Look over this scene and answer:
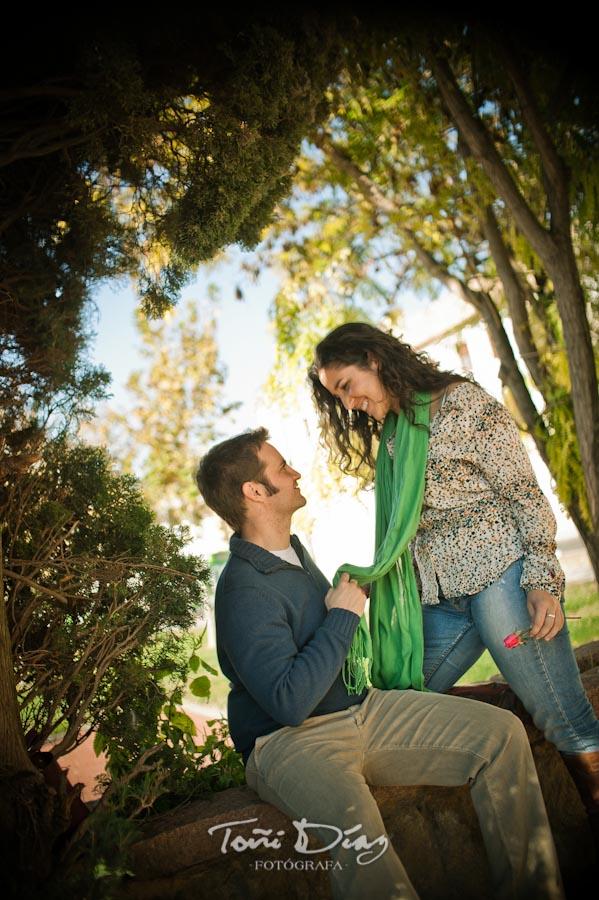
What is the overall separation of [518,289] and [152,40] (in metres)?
3.96

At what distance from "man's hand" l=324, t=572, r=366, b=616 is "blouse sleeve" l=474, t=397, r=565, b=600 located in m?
0.63

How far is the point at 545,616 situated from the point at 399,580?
61 centimetres

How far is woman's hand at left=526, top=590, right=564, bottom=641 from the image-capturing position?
2.63 meters

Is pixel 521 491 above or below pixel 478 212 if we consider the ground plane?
below

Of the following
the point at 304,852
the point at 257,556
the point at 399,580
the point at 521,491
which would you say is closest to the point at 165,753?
the point at 304,852

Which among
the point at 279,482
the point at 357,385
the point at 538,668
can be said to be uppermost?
the point at 357,385

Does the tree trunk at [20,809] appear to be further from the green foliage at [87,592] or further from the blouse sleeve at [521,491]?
the blouse sleeve at [521,491]

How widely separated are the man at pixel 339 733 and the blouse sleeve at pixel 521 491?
52 cm

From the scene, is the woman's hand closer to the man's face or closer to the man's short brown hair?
the man's face

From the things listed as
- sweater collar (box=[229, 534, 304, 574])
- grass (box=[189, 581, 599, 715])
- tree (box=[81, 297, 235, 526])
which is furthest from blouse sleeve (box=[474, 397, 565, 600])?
tree (box=[81, 297, 235, 526])

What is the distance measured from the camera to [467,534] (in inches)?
112

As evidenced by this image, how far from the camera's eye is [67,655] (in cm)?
290

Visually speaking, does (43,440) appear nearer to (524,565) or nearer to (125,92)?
(125,92)

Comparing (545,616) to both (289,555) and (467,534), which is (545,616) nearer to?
(467,534)
